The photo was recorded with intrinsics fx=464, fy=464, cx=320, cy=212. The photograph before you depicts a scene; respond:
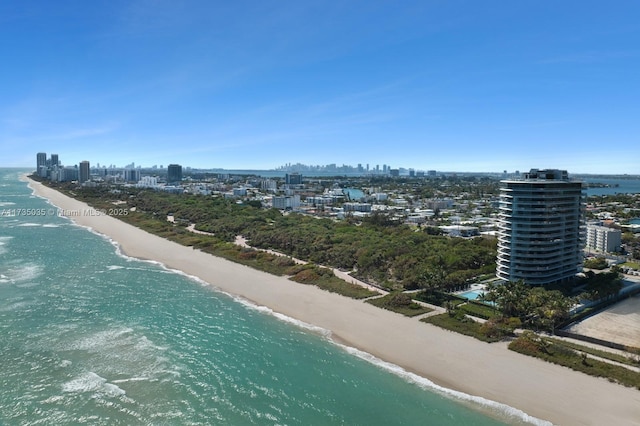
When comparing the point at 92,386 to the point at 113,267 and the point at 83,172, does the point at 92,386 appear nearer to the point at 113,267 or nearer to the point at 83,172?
the point at 113,267

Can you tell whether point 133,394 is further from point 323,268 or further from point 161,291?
point 323,268

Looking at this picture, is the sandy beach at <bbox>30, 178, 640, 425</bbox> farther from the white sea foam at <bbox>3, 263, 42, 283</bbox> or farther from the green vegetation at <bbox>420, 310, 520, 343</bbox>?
the white sea foam at <bbox>3, 263, 42, 283</bbox>

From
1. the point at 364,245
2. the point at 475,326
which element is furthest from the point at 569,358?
the point at 364,245

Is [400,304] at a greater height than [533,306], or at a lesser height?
lesser

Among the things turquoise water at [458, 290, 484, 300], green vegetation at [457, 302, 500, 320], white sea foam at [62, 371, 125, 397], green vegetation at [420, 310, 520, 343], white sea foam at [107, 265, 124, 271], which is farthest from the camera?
white sea foam at [107, 265, 124, 271]

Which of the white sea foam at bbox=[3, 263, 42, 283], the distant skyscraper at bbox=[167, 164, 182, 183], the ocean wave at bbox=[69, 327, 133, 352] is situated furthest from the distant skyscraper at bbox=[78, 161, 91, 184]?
the ocean wave at bbox=[69, 327, 133, 352]

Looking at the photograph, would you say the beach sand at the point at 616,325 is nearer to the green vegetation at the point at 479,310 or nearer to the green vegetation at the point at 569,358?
the green vegetation at the point at 569,358
